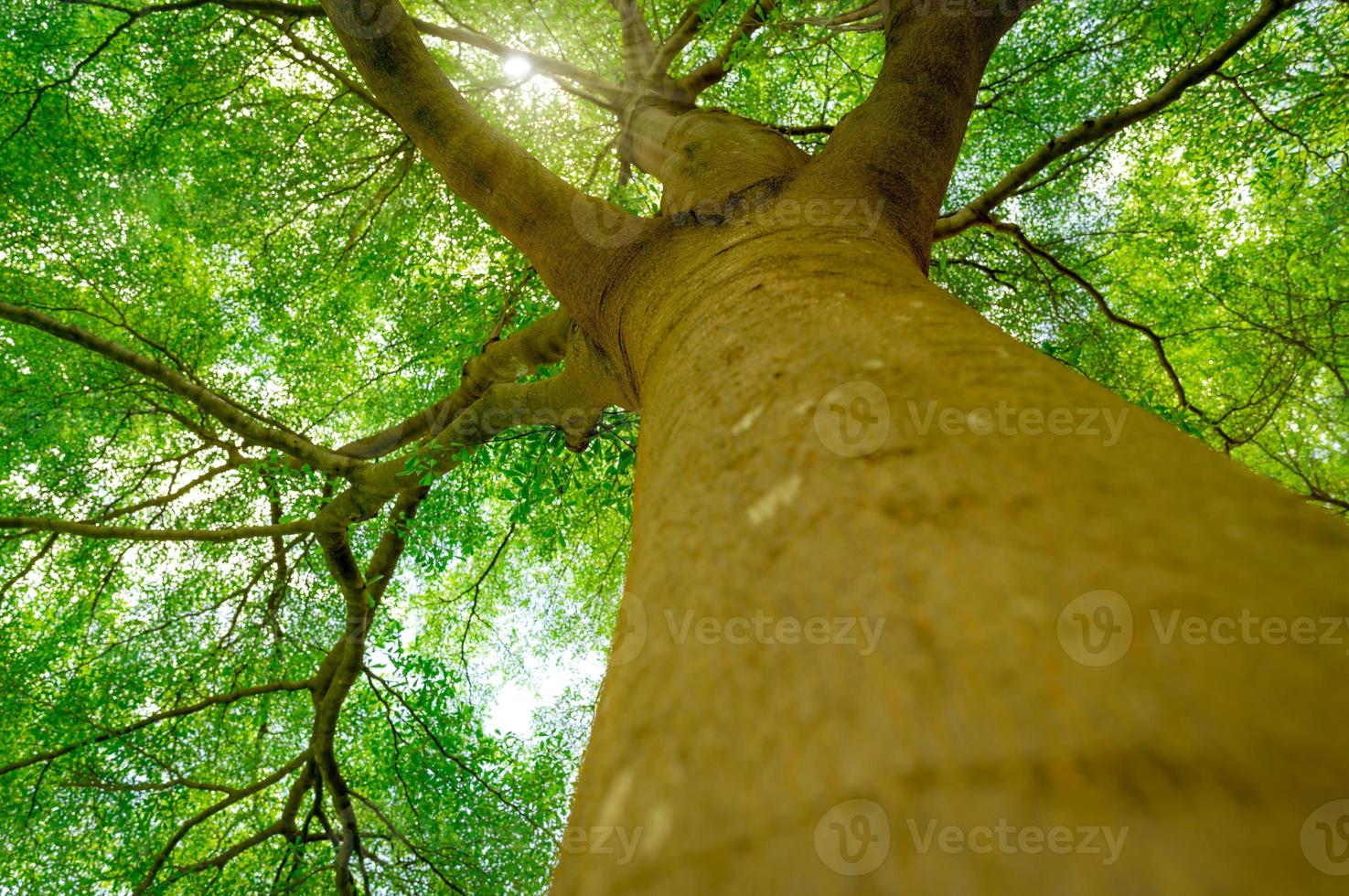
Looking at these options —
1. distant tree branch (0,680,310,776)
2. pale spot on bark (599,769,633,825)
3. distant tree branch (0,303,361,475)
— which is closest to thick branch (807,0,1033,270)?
pale spot on bark (599,769,633,825)

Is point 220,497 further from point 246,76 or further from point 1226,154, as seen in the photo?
point 1226,154

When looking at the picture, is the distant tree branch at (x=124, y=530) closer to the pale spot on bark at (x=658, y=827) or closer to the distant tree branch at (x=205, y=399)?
the distant tree branch at (x=205, y=399)

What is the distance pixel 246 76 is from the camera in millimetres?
6031

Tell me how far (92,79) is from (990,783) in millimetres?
8617

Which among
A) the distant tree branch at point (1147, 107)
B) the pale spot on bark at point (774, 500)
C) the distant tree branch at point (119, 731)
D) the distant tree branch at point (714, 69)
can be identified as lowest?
the pale spot on bark at point (774, 500)

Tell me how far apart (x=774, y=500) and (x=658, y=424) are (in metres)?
0.44

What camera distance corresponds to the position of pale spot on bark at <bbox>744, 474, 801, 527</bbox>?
73cm

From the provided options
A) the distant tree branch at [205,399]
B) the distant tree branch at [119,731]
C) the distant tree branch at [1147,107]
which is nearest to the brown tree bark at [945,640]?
the distant tree branch at [1147,107]

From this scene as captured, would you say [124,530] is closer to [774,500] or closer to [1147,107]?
[774,500]

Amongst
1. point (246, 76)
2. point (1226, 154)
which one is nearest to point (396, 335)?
point (246, 76)

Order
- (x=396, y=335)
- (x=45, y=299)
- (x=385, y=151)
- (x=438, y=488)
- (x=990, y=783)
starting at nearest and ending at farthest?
(x=990, y=783) → (x=438, y=488) → (x=45, y=299) → (x=385, y=151) → (x=396, y=335)

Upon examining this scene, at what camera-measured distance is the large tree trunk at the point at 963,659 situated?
366mm

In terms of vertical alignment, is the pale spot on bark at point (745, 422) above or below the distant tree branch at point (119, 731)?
below

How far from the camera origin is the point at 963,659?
18.8 inches
